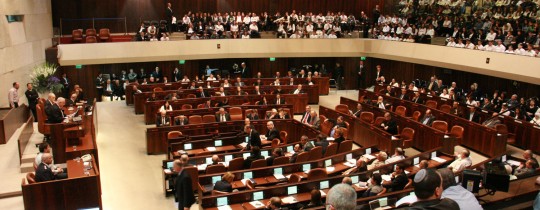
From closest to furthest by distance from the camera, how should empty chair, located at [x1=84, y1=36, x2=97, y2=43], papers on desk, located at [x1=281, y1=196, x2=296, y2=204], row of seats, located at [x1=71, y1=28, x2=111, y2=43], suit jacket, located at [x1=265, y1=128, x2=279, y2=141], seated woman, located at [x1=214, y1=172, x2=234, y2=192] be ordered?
papers on desk, located at [x1=281, y1=196, x2=296, y2=204] → seated woman, located at [x1=214, y1=172, x2=234, y2=192] → suit jacket, located at [x1=265, y1=128, x2=279, y2=141] → empty chair, located at [x1=84, y1=36, x2=97, y2=43] → row of seats, located at [x1=71, y1=28, x2=111, y2=43]

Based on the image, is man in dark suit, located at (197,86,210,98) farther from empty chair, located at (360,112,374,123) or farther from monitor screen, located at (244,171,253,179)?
monitor screen, located at (244,171,253,179)

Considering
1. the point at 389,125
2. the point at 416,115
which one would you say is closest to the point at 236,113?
the point at 389,125

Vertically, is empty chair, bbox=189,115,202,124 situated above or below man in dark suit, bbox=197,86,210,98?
below

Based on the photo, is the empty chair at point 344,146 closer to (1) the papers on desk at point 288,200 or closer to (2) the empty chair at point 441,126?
(2) the empty chair at point 441,126

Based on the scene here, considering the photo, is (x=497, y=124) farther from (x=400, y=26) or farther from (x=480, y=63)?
(x=400, y=26)

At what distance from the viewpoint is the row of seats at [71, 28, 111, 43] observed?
20.3 metres

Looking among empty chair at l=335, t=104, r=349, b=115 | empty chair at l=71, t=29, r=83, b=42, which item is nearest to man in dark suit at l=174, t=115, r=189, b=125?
empty chair at l=335, t=104, r=349, b=115

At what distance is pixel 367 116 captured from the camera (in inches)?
601

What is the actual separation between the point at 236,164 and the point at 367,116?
6.43 metres

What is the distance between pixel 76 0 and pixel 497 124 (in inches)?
706

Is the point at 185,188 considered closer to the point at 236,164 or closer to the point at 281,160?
the point at 236,164

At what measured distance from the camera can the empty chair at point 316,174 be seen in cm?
910

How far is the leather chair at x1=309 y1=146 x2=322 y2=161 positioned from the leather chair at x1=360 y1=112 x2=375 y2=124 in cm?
447

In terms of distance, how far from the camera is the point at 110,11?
22844 mm
